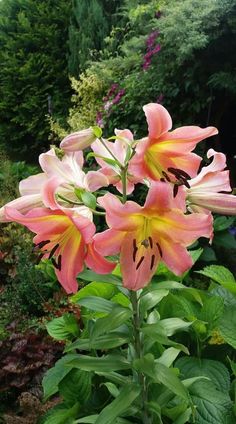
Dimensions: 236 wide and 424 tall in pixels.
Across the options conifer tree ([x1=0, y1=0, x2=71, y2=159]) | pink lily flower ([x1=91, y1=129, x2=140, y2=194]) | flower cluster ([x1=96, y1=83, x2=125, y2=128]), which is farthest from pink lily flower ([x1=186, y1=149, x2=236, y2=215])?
conifer tree ([x1=0, y1=0, x2=71, y2=159])

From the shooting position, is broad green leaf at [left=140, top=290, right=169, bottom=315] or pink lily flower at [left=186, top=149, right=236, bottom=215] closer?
pink lily flower at [left=186, top=149, right=236, bottom=215]

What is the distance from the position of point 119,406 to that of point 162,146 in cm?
69

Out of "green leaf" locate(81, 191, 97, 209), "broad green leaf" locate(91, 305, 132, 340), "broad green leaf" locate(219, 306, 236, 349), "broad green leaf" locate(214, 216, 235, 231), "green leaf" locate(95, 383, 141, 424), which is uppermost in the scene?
"green leaf" locate(81, 191, 97, 209)

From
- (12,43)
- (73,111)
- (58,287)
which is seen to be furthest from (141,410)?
(12,43)

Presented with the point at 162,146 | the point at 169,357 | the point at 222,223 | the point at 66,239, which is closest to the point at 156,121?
the point at 162,146

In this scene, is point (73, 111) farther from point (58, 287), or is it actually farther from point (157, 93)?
point (58, 287)

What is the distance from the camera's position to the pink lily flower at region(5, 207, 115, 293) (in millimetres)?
1104

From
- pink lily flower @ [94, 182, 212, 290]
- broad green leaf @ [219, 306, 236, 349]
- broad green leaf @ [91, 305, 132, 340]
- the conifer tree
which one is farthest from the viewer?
the conifer tree

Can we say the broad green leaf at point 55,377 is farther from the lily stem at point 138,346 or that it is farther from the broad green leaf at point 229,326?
the broad green leaf at point 229,326

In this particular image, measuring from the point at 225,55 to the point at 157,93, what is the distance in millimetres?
662

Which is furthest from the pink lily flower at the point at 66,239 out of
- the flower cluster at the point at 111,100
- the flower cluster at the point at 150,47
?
the flower cluster at the point at 111,100

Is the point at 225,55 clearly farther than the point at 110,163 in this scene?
Yes

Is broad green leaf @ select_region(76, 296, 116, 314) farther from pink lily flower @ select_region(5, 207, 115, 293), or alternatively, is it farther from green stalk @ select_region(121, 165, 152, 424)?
pink lily flower @ select_region(5, 207, 115, 293)

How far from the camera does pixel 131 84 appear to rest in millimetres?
4844
